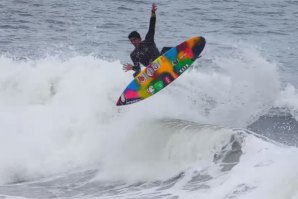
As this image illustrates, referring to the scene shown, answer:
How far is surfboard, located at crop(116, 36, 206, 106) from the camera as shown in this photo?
1239 centimetres

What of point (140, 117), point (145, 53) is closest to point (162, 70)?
point (145, 53)

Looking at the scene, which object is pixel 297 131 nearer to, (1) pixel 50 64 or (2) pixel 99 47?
(1) pixel 50 64

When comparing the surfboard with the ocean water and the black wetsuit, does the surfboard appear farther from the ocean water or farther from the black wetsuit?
the ocean water

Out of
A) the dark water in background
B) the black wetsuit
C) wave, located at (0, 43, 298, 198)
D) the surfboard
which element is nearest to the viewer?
wave, located at (0, 43, 298, 198)

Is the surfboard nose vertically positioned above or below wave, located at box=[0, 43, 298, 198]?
above

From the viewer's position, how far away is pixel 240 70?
16156 mm

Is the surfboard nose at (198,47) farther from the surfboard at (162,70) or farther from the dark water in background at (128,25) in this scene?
the dark water in background at (128,25)

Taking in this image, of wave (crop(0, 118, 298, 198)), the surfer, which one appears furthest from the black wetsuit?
wave (crop(0, 118, 298, 198))

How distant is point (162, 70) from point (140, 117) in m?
1.40

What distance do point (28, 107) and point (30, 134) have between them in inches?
60.7

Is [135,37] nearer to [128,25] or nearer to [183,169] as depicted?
[183,169]

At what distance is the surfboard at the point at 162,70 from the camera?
12391 mm

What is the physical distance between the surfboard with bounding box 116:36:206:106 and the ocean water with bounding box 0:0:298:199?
76 centimetres

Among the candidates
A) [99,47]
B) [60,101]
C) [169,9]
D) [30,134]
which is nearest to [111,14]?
[169,9]
